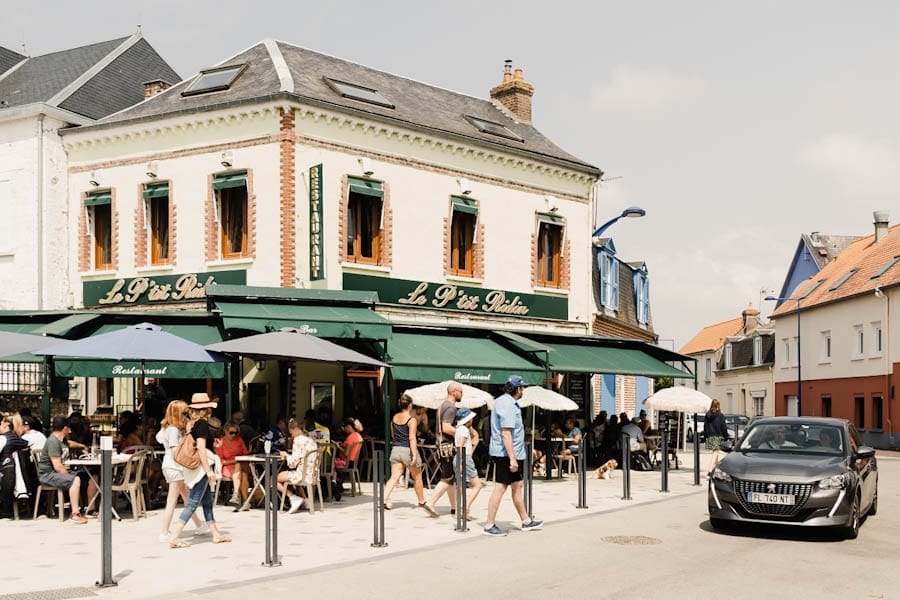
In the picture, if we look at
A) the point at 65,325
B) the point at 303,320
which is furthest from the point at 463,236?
the point at 65,325

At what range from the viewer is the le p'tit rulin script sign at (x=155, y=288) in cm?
1925

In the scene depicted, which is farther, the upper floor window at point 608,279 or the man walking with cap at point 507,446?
the upper floor window at point 608,279

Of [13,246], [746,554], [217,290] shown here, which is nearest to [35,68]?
[13,246]

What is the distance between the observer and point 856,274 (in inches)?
1752

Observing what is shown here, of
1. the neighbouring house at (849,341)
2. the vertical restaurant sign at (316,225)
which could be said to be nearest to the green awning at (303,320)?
the vertical restaurant sign at (316,225)

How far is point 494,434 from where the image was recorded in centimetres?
1152

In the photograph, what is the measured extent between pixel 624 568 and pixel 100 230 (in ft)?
50.4

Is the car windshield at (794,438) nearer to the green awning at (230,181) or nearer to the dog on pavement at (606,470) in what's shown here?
the dog on pavement at (606,470)

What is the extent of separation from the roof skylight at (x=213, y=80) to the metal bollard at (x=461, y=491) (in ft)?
38.5

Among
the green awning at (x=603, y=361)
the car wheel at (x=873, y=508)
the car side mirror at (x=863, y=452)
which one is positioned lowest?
the car wheel at (x=873, y=508)

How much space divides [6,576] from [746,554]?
7248mm

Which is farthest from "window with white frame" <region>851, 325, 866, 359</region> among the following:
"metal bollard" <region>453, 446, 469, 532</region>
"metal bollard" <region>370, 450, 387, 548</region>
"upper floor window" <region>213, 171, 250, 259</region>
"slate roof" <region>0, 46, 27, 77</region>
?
"metal bollard" <region>370, 450, 387, 548</region>

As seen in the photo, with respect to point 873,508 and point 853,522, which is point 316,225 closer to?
point 873,508

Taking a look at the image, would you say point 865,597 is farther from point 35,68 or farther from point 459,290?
point 35,68
